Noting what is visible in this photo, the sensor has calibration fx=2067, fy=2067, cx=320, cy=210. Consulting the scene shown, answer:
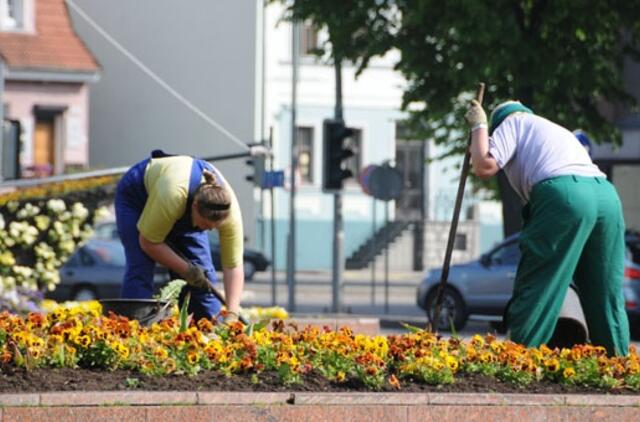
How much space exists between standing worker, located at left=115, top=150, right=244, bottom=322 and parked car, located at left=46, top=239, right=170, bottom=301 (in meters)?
19.5

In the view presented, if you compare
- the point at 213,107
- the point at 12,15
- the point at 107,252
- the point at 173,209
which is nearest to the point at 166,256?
→ the point at 173,209

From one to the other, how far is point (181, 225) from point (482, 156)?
201cm

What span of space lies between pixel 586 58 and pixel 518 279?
62.2ft

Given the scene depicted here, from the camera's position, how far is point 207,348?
27.2 ft

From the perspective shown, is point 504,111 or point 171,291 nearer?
point 171,291

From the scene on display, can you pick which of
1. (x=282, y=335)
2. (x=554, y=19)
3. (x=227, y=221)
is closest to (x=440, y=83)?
(x=554, y=19)

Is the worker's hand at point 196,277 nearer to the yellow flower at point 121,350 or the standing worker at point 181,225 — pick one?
the standing worker at point 181,225

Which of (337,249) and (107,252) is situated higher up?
(337,249)

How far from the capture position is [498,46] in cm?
2716

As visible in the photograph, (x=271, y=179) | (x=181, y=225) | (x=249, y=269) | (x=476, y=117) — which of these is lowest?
(x=249, y=269)

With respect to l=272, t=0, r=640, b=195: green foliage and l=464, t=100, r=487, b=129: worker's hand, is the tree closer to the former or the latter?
l=272, t=0, r=640, b=195: green foliage

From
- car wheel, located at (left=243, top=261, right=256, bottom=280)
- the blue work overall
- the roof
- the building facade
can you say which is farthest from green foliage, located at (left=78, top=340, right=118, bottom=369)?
the roof

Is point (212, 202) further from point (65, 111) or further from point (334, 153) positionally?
point (65, 111)

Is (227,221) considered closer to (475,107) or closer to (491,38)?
(475,107)
